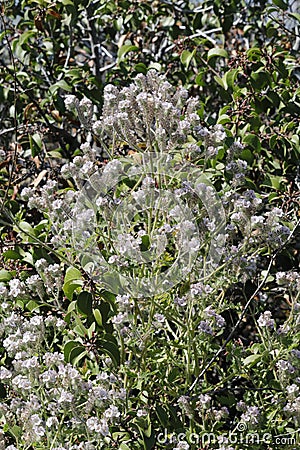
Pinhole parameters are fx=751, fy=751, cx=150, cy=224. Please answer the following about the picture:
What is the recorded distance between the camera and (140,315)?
1.53 m

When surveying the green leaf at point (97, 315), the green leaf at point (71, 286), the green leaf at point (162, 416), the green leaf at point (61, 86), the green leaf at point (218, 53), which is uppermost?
the green leaf at point (218, 53)

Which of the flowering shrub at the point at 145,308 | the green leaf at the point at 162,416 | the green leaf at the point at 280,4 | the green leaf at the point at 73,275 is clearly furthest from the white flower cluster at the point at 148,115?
the green leaf at the point at 280,4

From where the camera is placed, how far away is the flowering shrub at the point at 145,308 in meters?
1.42

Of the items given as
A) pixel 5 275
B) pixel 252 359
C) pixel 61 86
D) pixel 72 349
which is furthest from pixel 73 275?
pixel 61 86

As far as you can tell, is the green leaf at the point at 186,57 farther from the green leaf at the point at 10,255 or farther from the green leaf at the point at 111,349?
the green leaf at the point at 111,349

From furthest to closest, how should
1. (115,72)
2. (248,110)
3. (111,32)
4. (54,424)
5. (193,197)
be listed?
(111,32)
(115,72)
(248,110)
(193,197)
(54,424)

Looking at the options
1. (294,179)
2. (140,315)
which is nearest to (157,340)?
(140,315)

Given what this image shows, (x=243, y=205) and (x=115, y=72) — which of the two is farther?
(x=115, y=72)

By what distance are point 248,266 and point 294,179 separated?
632mm

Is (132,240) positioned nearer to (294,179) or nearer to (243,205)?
(243,205)

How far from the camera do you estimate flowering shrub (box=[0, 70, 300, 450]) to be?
4.66 ft

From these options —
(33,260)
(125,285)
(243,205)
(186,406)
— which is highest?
(243,205)

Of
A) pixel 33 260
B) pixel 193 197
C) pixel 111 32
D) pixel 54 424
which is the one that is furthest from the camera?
pixel 111 32

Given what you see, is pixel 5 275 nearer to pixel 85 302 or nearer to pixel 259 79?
pixel 85 302
